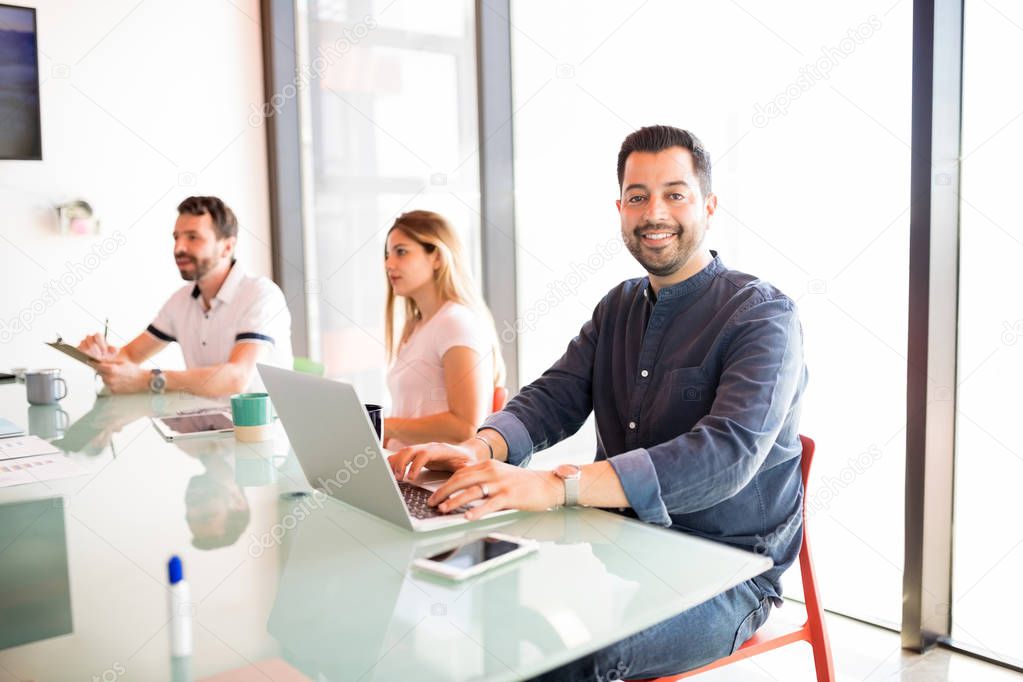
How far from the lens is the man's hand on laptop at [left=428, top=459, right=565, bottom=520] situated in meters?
1.30

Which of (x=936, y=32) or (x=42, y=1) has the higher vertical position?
(x=42, y=1)

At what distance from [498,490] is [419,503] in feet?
0.46

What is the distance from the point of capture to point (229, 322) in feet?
9.89

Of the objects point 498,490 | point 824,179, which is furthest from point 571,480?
point 824,179

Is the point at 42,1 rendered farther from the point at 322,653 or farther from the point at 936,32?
the point at 322,653

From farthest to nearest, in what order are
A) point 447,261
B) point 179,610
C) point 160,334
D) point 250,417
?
point 160,334, point 447,261, point 250,417, point 179,610

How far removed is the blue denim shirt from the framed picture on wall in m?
3.11

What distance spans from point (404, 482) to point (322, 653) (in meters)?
0.59

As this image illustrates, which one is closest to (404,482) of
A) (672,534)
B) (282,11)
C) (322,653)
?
(672,534)

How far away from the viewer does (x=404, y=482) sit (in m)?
1.50

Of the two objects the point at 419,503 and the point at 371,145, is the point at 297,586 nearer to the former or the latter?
the point at 419,503

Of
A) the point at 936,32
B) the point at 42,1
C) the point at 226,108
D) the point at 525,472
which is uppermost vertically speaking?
the point at 42,1

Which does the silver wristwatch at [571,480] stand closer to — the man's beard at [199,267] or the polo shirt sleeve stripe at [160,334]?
the man's beard at [199,267]

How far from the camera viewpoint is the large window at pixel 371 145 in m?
3.67
